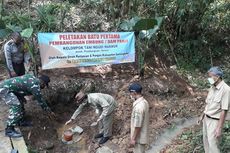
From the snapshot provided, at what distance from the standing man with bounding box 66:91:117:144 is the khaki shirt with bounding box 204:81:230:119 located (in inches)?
81.3

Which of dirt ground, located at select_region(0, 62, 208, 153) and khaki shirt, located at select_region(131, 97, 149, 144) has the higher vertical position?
khaki shirt, located at select_region(131, 97, 149, 144)

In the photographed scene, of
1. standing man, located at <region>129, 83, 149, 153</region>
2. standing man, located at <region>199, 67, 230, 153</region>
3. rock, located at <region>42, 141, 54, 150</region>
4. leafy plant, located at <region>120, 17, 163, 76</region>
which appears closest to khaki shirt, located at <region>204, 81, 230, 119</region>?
standing man, located at <region>199, 67, 230, 153</region>

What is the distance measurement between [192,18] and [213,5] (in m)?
0.76

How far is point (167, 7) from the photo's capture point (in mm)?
11719

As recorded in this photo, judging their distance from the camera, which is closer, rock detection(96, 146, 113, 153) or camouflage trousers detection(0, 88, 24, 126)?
camouflage trousers detection(0, 88, 24, 126)

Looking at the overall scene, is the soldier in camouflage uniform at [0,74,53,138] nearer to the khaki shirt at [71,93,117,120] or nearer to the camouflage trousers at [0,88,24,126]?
the camouflage trousers at [0,88,24,126]

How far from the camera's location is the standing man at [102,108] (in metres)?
7.27

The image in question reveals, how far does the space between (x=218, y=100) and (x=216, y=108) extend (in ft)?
0.48

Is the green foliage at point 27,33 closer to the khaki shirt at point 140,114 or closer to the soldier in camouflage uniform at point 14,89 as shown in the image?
the soldier in camouflage uniform at point 14,89

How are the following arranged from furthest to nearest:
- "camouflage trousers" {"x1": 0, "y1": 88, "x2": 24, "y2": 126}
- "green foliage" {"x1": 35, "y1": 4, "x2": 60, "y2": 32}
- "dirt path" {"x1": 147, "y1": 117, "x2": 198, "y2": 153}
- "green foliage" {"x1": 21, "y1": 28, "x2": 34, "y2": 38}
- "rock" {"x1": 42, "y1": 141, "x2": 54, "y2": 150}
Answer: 1. "green foliage" {"x1": 35, "y1": 4, "x2": 60, "y2": 32}
2. "green foliage" {"x1": 21, "y1": 28, "x2": 34, "y2": 38}
3. "rock" {"x1": 42, "y1": 141, "x2": 54, "y2": 150}
4. "dirt path" {"x1": 147, "y1": 117, "x2": 198, "y2": 153}
5. "camouflage trousers" {"x1": 0, "y1": 88, "x2": 24, "y2": 126}

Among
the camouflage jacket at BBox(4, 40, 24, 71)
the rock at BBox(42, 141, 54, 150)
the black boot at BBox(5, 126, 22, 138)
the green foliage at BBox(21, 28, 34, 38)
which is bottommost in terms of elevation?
the rock at BBox(42, 141, 54, 150)

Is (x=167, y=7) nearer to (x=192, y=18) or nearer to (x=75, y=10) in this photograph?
(x=192, y=18)

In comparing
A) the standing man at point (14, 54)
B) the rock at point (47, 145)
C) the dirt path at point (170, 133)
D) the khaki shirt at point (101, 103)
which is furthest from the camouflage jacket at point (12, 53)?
the dirt path at point (170, 133)

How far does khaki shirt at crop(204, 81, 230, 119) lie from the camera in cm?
600
